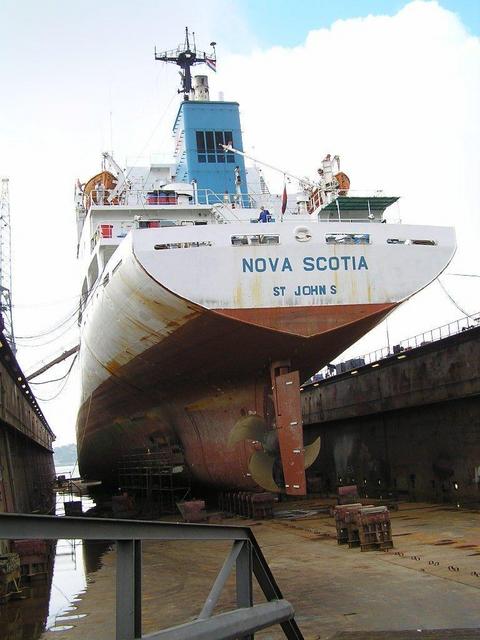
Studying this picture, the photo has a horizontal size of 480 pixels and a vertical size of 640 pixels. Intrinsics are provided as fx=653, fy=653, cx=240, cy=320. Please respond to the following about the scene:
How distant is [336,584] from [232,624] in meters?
4.75

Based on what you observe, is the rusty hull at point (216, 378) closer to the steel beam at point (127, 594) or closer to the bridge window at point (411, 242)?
the bridge window at point (411, 242)

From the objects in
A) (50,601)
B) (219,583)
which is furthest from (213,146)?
(219,583)

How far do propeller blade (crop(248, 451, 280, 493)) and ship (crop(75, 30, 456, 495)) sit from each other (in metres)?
0.02

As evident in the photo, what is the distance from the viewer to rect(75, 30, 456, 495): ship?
12.4 m

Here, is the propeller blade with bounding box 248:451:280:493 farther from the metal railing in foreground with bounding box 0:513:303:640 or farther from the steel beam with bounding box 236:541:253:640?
the steel beam with bounding box 236:541:253:640

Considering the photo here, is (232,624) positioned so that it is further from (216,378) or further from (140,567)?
(216,378)

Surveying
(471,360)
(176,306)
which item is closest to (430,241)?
(471,360)

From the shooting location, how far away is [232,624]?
3645 mm

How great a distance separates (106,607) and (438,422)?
11.7 meters

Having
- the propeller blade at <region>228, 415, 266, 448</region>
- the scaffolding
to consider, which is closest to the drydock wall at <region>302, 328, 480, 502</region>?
the propeller blade at <region>228, 415, 266, 448</region>

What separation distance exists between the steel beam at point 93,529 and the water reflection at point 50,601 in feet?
13.0

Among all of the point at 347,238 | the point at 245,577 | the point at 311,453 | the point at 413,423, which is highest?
the point at 347,238

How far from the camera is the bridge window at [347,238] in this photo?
13112 mm

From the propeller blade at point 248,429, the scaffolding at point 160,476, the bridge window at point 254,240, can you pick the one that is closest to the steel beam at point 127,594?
the bridge window at point 254,240
